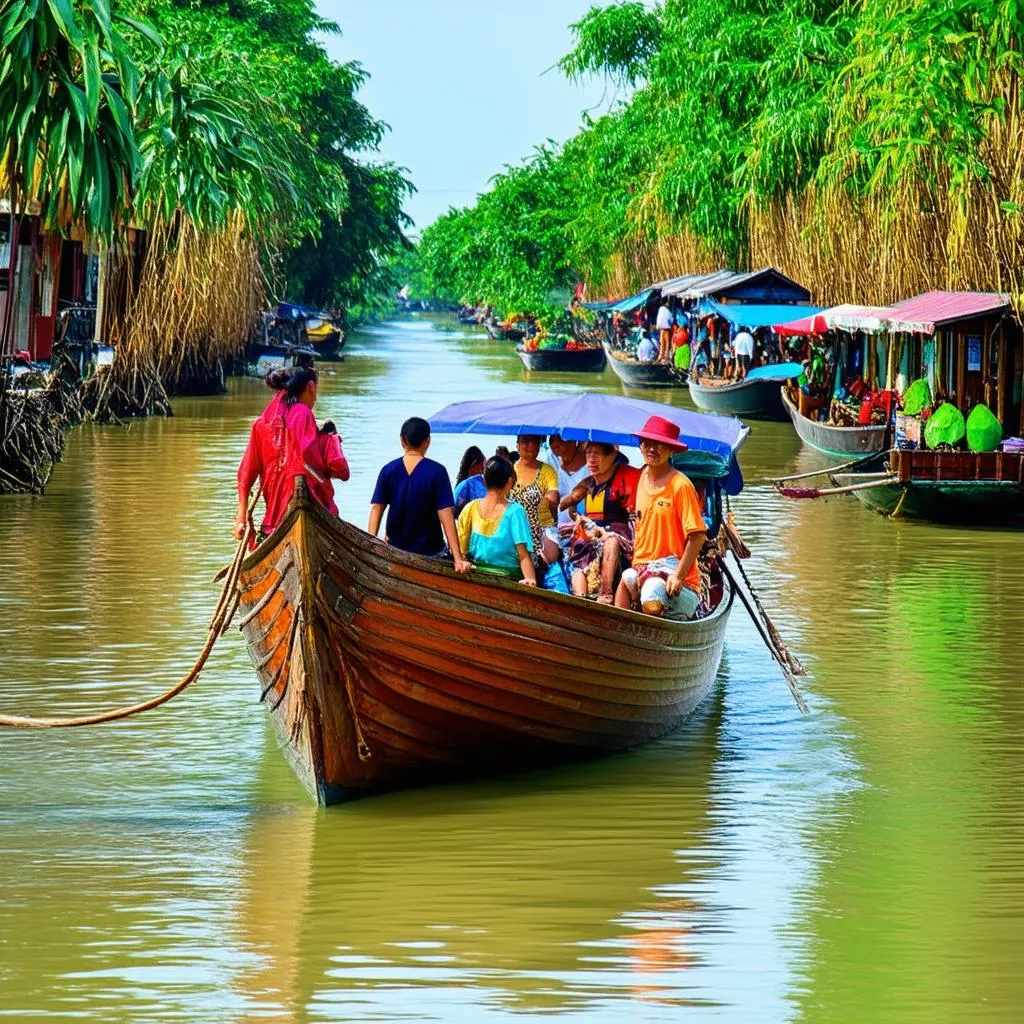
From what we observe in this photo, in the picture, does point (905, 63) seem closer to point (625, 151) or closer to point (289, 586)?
point (289, 586)

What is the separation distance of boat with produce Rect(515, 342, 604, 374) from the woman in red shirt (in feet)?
150

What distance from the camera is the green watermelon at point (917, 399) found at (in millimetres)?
23312

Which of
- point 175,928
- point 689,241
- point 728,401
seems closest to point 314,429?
point 175,928

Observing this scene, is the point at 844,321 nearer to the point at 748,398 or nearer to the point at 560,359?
the point at 748,398

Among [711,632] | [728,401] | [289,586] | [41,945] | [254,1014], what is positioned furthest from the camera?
[728,401]

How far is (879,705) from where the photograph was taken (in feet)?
38.9

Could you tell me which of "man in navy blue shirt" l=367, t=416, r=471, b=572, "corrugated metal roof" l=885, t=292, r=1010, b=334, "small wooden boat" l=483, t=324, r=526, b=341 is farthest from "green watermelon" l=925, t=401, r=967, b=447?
"small wooden boat" l=483, t=324, r=526, b=341

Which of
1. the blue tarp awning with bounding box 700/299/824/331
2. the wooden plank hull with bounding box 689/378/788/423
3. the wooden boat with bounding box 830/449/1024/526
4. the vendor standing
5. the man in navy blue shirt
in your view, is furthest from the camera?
the vendor standing

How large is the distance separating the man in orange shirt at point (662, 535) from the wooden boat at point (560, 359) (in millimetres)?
45633

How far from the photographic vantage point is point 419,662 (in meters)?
9.05

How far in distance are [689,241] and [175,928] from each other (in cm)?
4387

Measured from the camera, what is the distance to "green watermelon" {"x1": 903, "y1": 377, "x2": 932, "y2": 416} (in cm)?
2331

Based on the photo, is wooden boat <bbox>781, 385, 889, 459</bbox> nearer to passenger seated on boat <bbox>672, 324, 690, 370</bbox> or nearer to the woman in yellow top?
the woman in yellow top

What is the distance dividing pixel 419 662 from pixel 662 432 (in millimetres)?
2173
